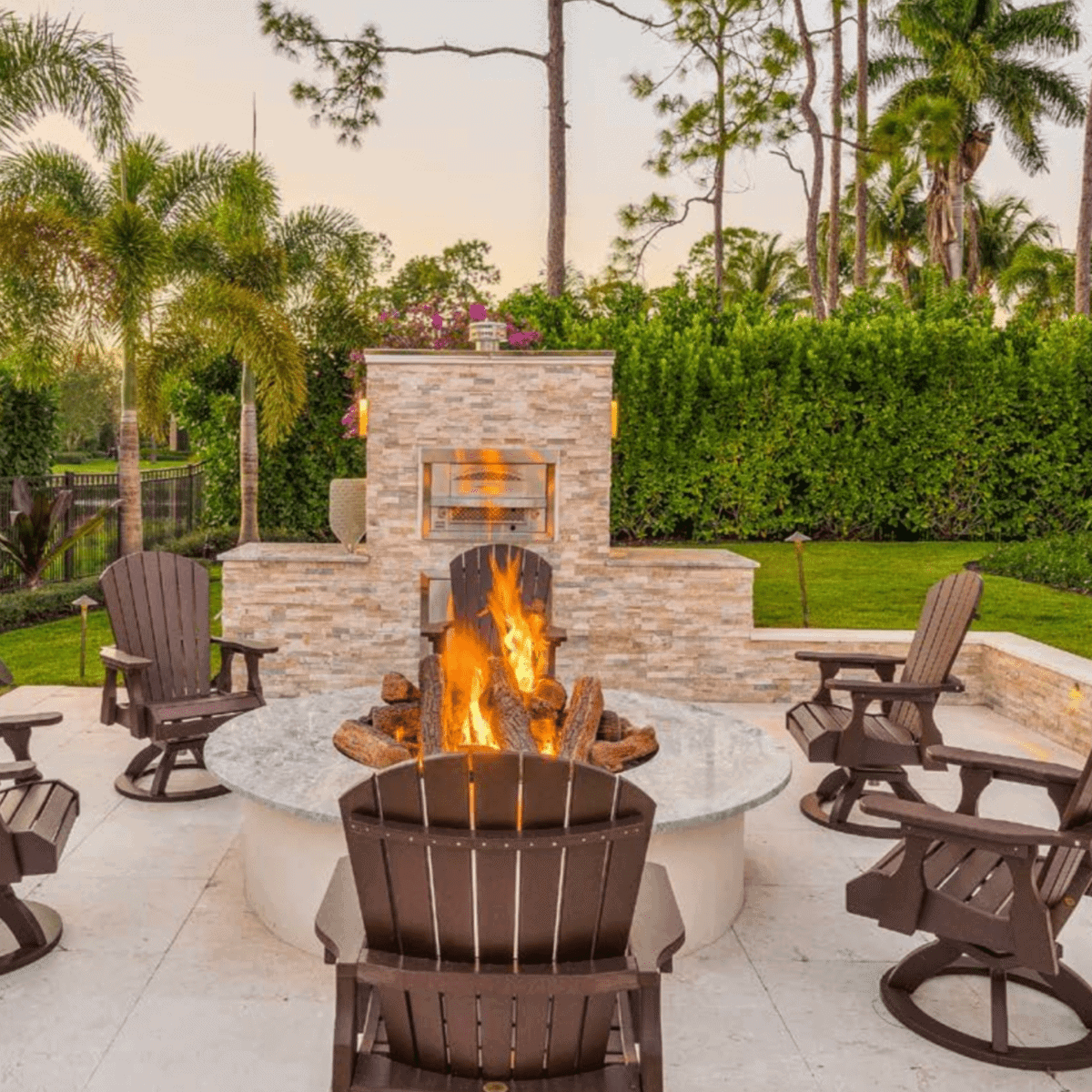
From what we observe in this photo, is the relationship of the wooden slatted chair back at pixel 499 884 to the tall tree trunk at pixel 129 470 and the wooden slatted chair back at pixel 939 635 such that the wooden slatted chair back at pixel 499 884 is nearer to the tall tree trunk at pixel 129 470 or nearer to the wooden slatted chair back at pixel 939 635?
the wooden slatted chair back at pixel 939 635

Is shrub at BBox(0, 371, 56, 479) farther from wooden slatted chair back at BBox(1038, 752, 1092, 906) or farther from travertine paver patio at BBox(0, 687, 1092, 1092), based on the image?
wooden slatted chair back at BBox(1038, 752, 1092, 906)

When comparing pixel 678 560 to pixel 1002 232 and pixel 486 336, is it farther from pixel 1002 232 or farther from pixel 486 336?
pixel 1002 232

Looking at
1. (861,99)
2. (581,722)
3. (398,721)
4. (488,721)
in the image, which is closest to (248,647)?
(398,721)

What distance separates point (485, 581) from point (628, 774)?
2656mm

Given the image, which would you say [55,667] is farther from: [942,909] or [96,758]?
[942,909]

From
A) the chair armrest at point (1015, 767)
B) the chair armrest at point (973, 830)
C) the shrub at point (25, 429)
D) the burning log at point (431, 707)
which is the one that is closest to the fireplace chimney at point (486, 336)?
the burning log at point (431, 707)

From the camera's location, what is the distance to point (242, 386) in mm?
13266

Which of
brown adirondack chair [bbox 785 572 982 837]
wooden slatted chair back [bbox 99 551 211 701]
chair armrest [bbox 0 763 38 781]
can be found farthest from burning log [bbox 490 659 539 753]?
wooden slatted chair back [bbox 99 551 211 701]

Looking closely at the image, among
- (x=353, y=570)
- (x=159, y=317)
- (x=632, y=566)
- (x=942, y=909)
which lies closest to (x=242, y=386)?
(x=159, y=317)

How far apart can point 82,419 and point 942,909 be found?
4824cm

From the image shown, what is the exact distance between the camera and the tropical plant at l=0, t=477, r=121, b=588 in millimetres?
9492

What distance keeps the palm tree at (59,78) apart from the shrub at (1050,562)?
979cm

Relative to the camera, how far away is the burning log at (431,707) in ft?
12.8

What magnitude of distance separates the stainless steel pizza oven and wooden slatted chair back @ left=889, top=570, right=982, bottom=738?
2611mm
